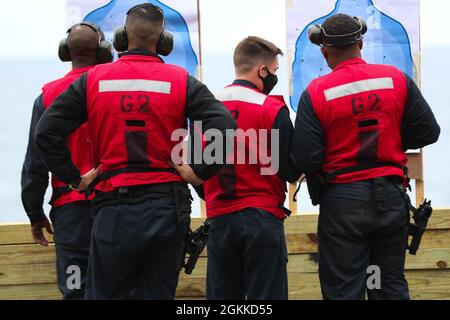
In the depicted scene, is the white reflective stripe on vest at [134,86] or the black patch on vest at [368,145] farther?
the black patch on vest at [368,145]

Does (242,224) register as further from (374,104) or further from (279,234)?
(374,104)

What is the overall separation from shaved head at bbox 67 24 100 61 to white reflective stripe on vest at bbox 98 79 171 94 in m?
0.82

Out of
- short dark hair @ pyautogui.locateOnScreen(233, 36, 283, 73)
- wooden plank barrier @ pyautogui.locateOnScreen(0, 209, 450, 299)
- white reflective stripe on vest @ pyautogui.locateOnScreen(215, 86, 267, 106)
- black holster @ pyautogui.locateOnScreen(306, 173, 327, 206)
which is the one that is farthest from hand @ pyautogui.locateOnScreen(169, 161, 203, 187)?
wooden plank barrier @ pyautogui.locateOnScreen(0, 209, 450, 299)

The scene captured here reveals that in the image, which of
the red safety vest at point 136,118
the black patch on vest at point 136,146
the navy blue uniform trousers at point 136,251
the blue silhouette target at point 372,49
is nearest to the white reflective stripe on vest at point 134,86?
the red safety vest at point 136,118

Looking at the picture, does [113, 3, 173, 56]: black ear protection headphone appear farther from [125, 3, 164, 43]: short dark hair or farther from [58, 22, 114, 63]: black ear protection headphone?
[58, 22, 114, 63]: black ear protection headphone

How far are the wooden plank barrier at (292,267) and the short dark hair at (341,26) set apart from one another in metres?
1.42

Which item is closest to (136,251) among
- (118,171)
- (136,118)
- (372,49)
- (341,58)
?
(118,171)

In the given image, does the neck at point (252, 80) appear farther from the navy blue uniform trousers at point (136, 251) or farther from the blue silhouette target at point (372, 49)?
the blue silhouette target at point (372, 49)

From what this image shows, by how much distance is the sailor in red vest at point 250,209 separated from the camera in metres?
4.57

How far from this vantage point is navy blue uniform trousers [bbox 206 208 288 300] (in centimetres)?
456

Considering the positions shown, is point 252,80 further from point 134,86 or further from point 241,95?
point 134,86

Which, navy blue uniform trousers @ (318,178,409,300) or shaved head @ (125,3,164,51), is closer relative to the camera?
shaved head @ (125,3,164,51)

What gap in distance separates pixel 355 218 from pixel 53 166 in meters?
1.50

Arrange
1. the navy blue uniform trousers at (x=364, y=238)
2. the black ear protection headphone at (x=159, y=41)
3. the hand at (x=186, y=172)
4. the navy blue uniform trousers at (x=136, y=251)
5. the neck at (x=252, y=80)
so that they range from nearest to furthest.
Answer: the navy blue uniform trousers at (x=136, y=251) < the hand at (x=186, y=172) < the black ear protection headphone at (x=159, y=41) < the navy blue uniform trousers at (x=364, y=238) < the neck at (x=252, y=80)
